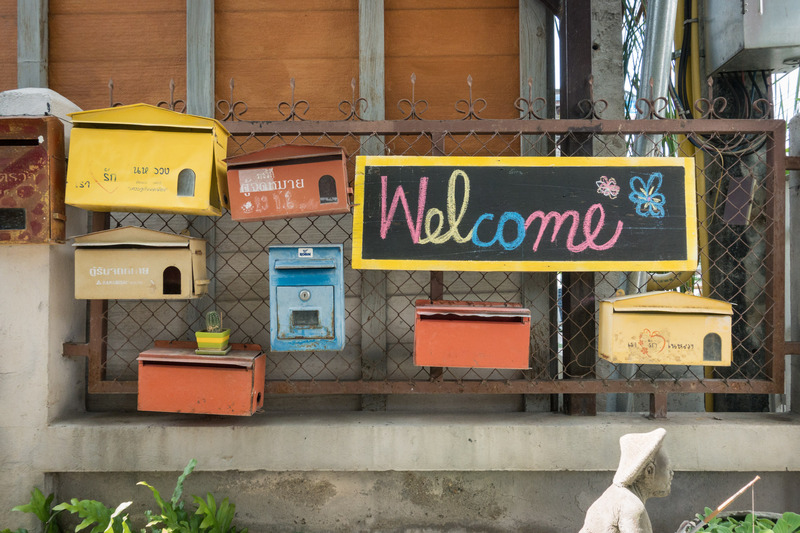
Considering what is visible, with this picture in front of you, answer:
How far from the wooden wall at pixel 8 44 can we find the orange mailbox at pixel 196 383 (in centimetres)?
218

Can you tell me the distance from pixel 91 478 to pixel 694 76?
4.53 metres

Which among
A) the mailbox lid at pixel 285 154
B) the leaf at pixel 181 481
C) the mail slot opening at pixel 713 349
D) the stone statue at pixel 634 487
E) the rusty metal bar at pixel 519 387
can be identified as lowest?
the leaf at pixel 181 481

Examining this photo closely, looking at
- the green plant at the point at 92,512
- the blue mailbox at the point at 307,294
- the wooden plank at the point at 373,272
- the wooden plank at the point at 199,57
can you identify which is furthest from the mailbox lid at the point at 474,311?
the wooden plank at the point at 199,57

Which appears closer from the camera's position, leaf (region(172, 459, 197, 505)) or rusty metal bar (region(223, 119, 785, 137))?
leaf (region(172, 459, 197, 505))

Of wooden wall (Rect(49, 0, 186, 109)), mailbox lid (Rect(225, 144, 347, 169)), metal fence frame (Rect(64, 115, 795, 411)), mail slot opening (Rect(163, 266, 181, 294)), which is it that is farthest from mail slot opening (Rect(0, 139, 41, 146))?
mailbox lid (Rect(225, 144, 347, 169))

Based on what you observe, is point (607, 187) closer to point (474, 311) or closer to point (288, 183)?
point (474, 311)

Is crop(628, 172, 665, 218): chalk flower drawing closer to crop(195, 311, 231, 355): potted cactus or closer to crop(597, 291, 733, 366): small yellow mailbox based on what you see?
crop(597, 291, 733, 366): small yellow mailbox

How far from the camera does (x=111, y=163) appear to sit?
96.4 inches

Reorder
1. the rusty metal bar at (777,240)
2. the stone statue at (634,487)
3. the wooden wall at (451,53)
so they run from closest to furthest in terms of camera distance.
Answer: the stone statue at (634,487), the rusty metal bar at (777,240), the wooden wall at (451,53)

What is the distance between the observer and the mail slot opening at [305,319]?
2480 millimetres

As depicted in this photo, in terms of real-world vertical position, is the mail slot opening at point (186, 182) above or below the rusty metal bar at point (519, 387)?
above

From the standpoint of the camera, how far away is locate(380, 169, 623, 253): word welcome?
8.48ft

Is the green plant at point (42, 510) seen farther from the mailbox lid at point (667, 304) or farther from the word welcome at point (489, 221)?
the mailbox lid at point (667, 304)

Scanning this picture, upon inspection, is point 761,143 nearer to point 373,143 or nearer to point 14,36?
point 373,143
